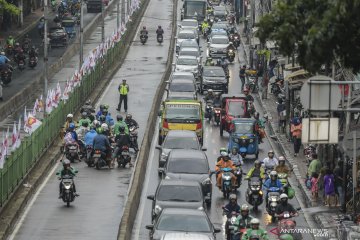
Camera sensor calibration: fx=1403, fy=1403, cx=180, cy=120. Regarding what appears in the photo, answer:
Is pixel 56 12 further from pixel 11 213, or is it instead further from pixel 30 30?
pixel 11 213

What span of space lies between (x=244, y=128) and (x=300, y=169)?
14.4ft

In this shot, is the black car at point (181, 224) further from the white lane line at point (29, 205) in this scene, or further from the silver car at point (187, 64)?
the silver car at point (187, 64)

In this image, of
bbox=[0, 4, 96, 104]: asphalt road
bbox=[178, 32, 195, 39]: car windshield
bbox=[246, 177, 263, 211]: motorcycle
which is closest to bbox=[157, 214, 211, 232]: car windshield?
bbox=[246, 177, 263, 211]: motorcycle

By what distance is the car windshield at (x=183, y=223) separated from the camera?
28984mm

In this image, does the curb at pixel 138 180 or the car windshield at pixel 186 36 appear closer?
the curb at pixel 138 180

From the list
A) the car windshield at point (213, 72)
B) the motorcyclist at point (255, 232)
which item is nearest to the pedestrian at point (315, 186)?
the motorcyclist at point (255, 232)

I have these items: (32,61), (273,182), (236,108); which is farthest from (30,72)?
(273,182)

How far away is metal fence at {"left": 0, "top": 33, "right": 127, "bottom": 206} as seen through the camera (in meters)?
35.0

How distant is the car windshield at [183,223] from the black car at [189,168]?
24.4 feet

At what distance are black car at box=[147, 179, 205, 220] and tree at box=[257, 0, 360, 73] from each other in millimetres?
10849

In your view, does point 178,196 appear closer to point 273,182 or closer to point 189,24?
point 273,182

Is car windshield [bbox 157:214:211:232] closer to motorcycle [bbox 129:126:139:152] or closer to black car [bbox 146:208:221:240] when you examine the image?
black car [bbox 146:208:221:240]

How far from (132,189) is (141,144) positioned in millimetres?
10175

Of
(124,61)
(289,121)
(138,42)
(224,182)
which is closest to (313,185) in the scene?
(224,182)
